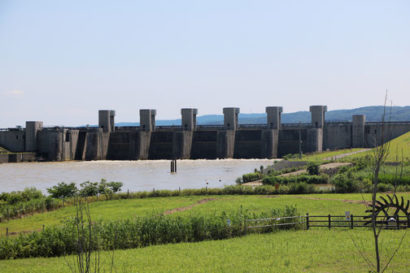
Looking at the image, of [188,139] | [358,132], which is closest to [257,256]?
[188,139]

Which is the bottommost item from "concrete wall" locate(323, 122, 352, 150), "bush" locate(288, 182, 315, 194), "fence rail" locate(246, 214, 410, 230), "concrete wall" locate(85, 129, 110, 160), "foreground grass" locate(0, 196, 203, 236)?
"foreground grass" locate(0, 196, 203, 236)

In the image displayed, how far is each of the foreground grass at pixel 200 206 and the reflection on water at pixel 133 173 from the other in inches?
607

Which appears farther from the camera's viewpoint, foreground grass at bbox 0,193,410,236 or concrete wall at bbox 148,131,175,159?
concrete wall at bbox 148,131,175,159

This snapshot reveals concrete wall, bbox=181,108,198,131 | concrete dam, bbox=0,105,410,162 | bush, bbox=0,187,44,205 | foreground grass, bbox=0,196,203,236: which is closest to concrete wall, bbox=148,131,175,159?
concrete dam, bbox=0,105,410,162

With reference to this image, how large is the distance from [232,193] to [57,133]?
55975 millimetres

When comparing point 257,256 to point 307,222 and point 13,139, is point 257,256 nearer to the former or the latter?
point 307,222

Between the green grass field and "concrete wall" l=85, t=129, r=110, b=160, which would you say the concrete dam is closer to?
"concrete wall" l=85, t=129, r=110, b=160

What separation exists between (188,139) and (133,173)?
936 inches

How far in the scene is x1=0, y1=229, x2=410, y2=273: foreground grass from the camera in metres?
21.8

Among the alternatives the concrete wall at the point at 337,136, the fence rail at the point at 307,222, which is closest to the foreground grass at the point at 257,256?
the fence rail at the point at 307,222

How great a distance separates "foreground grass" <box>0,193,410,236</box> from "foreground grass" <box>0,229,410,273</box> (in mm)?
8939

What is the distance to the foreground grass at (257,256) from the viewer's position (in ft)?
71.4

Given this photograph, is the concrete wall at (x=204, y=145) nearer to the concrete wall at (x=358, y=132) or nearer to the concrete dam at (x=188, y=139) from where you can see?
the concrete dam at (x=188, y=139)

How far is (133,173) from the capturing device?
8100 centimetres
